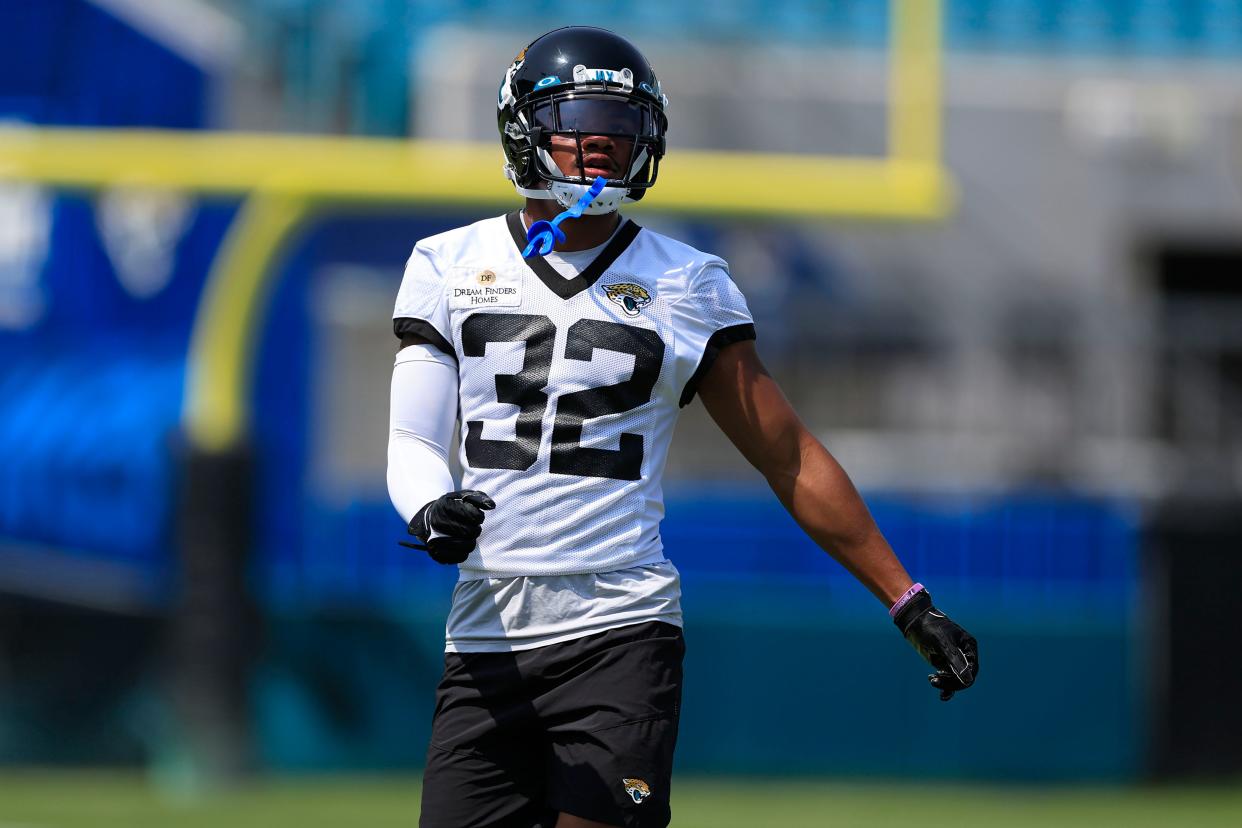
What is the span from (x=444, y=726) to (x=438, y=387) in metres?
0.60

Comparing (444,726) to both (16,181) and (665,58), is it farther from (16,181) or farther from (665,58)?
(665,58)

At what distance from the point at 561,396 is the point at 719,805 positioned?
5.34 m

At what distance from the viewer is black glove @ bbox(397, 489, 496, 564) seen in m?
3.17

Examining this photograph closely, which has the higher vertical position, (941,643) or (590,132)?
(590,132)

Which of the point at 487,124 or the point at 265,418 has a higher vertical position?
the point at 487,124

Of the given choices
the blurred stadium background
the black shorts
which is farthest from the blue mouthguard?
the blurred stadium background

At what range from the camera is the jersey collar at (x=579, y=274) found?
3.57 metres

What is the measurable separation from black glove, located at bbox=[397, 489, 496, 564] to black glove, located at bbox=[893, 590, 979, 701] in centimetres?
84

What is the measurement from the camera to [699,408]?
37.8 feet

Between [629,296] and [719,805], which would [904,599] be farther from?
[719,805]

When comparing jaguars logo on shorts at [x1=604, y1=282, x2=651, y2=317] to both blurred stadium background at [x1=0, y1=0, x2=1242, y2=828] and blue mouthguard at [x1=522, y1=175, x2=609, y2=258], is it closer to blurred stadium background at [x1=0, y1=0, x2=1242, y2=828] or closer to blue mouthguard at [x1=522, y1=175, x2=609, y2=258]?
blue mouthguard at [x1=522, y1=175, x2=609, y2=258]

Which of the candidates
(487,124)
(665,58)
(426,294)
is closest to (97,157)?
(487,124)

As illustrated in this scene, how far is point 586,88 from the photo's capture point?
3.59m

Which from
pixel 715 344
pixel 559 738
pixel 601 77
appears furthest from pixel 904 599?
pixel 601 77
